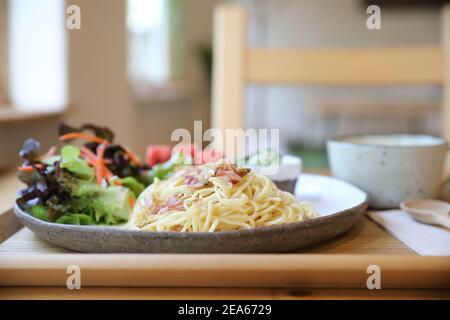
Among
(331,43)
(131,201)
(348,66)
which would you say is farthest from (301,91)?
(131,201)

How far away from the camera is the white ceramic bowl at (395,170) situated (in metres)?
0.84

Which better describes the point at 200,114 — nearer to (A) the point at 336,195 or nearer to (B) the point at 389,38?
(B) the point at 389,38

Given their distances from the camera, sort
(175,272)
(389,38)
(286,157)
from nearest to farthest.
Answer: (175,272)
(286,157)
(389,38)

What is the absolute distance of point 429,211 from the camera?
0.73m

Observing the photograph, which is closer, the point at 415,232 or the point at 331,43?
the point at 415,232

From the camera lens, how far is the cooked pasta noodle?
1.99 feet

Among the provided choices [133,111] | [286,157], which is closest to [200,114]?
[133,111]

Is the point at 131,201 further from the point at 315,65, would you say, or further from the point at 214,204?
the point at 315,65

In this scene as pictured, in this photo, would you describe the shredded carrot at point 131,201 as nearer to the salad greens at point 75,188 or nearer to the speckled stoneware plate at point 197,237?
the salad greens at point 75,188

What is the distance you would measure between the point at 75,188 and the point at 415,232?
0.46m

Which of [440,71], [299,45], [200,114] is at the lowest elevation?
[200,114]

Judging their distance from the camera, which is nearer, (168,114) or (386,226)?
(386,226)

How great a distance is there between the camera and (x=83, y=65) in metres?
2.51

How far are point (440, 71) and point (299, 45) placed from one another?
436cm
